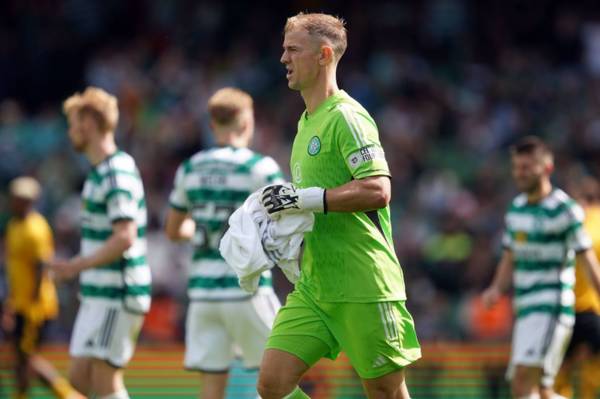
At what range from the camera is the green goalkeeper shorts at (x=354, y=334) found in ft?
23.7

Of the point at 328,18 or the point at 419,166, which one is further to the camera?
the point at 419,166

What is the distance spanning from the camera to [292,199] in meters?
7.05

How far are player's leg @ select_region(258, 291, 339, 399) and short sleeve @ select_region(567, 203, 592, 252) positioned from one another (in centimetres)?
347

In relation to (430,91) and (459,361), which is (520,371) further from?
(430,91)

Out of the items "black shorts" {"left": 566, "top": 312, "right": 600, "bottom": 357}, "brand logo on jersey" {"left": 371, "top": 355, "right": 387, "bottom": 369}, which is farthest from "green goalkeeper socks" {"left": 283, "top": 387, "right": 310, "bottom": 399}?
"black shorts" {"left": 566, "top": 312, "right": 600, "bottom": 357}

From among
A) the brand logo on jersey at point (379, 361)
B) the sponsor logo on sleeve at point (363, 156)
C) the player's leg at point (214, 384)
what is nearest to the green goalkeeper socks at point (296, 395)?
the brand logo on jersey at point (379, 361)

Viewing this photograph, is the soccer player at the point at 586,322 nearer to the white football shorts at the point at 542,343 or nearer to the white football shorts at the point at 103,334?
the white football shorts at the point at 542,343

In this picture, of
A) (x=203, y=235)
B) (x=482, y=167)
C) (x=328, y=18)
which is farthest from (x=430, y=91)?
(x=328, y=18)

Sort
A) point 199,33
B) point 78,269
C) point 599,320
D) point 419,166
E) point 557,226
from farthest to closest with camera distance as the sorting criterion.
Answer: point 199,33 < point 419,166 < point 599,320 < point 557,226 < point 78,269

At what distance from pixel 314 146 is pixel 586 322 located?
4923 mm

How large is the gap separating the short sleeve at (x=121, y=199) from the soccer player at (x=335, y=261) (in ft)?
6.93

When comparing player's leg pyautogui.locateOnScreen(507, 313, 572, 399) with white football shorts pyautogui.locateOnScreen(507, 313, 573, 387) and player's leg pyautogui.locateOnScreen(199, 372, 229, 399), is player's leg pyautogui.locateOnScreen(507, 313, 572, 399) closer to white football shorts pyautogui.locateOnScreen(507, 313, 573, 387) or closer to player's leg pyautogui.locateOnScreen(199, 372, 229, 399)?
white football shorts pyautogui.locateOnScreen(507, 313, 573, 387)

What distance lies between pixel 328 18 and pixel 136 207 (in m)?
2.50

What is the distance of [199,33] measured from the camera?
21.5 m
